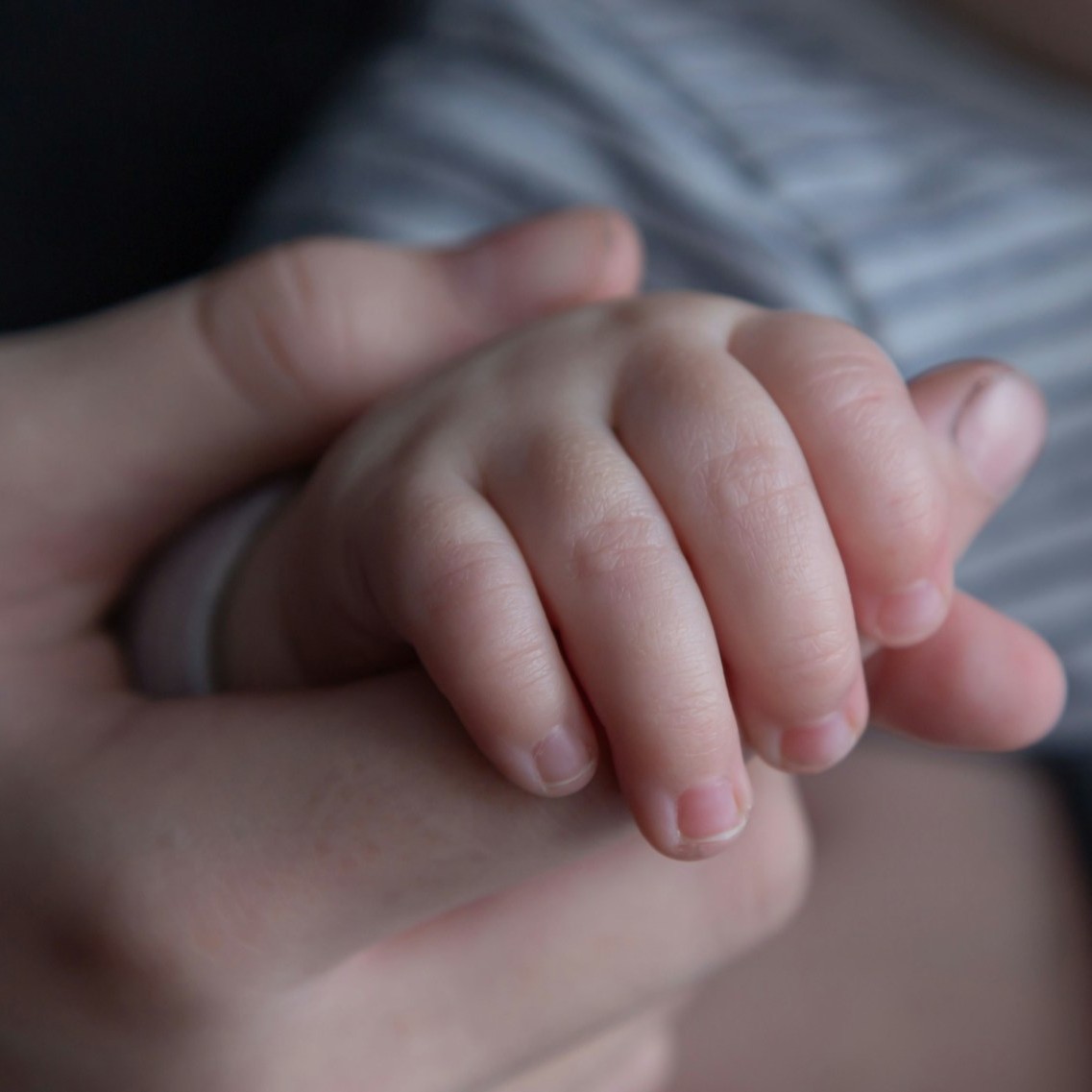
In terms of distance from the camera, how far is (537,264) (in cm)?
55

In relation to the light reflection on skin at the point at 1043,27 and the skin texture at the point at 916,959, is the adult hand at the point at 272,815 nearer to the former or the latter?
the skin texture at the point at 916,959

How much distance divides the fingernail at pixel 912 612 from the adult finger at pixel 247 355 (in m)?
0.23

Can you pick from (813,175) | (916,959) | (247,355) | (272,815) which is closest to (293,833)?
(272,815)

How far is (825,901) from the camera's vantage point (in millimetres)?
752

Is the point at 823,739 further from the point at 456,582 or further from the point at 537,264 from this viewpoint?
the point at 537,264

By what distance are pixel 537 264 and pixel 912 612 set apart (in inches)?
9.7

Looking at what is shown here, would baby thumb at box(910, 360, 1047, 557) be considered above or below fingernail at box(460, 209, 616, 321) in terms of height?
below

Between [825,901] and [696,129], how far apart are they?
529 millimetres

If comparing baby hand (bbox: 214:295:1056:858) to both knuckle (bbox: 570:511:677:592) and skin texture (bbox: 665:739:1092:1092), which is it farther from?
skin texture (bbox: 665:739:1092:1092)

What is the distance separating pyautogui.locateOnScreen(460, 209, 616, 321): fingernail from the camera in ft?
1.81

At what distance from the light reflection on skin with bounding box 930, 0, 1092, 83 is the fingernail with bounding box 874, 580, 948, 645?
21.5 inches

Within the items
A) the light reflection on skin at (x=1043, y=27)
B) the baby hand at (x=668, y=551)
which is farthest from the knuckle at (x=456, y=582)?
the light reflection on skin at (x=1043, y=27)

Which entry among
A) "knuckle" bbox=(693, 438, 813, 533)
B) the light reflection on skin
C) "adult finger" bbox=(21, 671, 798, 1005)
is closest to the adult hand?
"adult finger" bbox=(21, 671, 798, 1005)

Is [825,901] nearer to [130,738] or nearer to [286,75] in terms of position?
[130,738]
